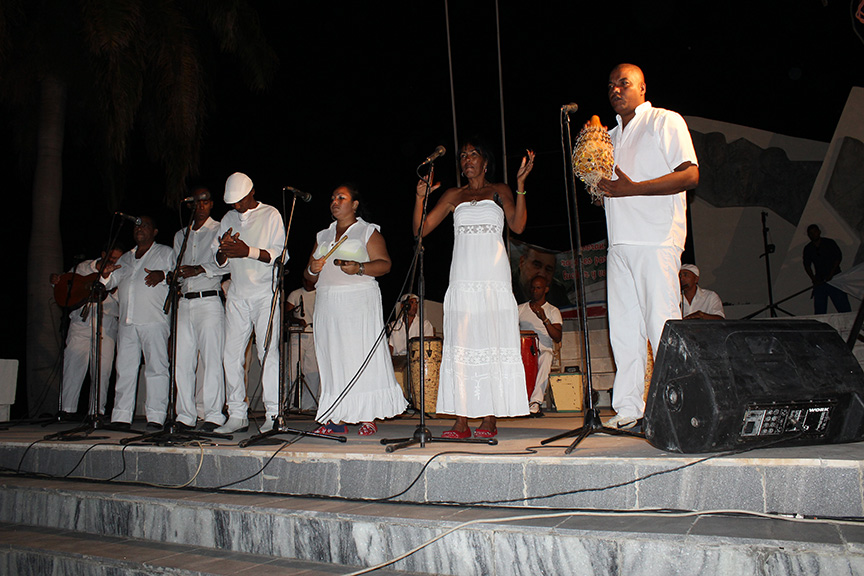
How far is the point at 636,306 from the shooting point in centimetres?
388

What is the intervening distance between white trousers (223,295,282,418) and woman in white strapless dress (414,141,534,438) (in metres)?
1.73

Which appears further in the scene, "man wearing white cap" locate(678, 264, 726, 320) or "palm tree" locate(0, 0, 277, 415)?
"palm tree" locate(0, 0, 277, 415)

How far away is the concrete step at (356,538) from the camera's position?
7.18ft

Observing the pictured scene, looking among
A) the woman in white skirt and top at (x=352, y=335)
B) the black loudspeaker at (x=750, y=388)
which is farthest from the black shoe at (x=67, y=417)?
the black loudspeaker at (x=750, y=388)

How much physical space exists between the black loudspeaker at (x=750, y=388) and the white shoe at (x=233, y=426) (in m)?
3.48

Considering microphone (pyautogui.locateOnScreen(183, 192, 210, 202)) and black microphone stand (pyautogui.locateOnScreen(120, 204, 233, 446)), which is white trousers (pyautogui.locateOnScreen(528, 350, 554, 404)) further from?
microphone (pyautogui.locateOnScreen(183, 192, 210, 202))

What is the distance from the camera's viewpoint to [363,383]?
4.83m

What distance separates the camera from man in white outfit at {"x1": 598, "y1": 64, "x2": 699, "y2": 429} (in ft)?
12.1

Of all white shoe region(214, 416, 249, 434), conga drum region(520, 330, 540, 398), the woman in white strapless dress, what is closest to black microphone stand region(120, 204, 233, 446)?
white shoe region(214, 416, 249, 434)

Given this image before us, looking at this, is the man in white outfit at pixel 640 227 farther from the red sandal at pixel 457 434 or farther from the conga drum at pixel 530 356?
the conga drum at pixel 530 356

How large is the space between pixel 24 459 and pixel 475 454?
160 inches

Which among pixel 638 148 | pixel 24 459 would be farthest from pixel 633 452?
pixel 24 459

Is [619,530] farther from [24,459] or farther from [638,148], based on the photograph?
[24,459]

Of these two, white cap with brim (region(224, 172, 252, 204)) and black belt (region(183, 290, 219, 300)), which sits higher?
white cap with brim (region(224, 172, 252, 204))
